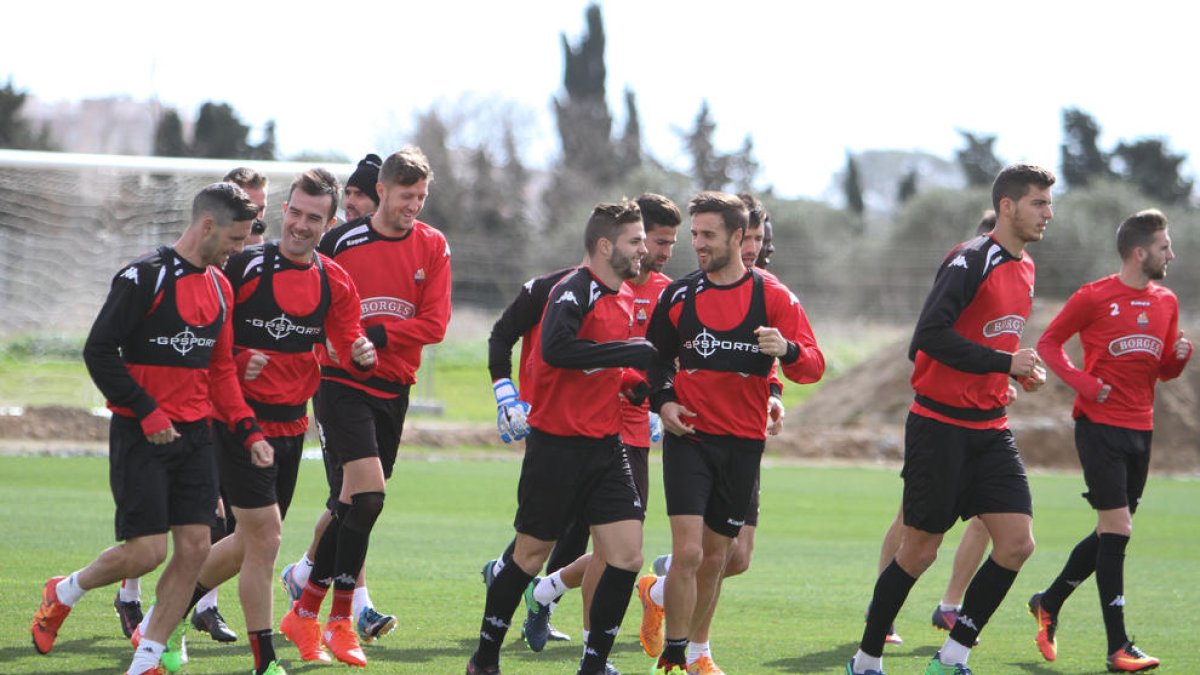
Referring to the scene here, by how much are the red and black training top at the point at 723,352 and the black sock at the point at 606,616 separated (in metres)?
0.88

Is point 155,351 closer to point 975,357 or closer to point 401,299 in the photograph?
point 401,299

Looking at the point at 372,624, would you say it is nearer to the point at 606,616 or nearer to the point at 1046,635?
the point at 606,616

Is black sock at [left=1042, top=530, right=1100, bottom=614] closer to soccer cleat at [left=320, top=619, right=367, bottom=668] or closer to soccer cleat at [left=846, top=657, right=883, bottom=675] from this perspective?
soccer cleat at [left=846, top=657, right=883, bottom=675]

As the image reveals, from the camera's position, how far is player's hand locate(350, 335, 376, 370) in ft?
24.4

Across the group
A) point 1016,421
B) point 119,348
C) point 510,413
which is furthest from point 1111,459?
point 1016,421

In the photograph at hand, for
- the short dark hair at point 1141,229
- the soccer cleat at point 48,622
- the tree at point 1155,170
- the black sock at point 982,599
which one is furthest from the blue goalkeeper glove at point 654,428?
the tree at point 1155,170

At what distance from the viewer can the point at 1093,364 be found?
9.05 m

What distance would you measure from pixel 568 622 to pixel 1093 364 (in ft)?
12.3

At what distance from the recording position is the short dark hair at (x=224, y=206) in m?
6.53

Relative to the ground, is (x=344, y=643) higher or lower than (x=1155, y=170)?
lower

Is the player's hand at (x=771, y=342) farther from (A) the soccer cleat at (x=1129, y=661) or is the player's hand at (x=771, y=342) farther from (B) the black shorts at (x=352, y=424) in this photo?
(A) the soccer cleat at (x=1129, y=661)

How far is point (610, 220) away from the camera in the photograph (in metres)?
7.12

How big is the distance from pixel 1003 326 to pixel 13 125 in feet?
178

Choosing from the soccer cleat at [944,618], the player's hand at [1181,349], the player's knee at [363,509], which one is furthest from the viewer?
the soccer cleat at [944,618]
